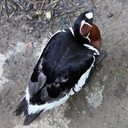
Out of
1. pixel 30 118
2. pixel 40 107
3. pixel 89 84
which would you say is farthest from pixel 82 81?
pixel 30 118

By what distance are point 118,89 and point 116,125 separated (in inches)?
11.7

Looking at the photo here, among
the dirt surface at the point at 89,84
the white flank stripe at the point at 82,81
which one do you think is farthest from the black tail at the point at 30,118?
the white flank stripe at the point at 82,81

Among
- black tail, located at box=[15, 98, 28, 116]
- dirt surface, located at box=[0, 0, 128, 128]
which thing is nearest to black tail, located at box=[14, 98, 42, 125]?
black tail, located at box=[15, 98, 28, 116]

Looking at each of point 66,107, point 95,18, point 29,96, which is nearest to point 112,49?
point 95,18

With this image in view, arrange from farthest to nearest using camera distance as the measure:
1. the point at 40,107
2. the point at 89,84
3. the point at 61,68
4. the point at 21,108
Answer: the point at 89,84, the point at 21,108, the point at 40,107, the point at 61,68

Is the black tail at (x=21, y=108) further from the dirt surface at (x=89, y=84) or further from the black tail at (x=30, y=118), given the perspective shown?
the dirt surface at (x=89, y=84)

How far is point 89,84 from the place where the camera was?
110 inches

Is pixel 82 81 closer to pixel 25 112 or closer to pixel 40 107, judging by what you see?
pixel 40 107

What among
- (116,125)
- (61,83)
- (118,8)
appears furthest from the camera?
(118,8)

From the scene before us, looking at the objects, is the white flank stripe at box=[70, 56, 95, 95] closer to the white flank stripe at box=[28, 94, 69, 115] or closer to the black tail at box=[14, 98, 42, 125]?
the white flank stripe at box=[28, 94, 69, 115]

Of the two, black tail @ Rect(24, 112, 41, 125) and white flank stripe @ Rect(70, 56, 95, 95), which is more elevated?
white flank stripe @ Rect(70, 56, 95, 95)

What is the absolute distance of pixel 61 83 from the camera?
2398mm

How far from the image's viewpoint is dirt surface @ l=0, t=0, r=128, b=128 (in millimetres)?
2725

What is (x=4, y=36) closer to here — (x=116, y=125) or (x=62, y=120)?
(x=62, y=120)
